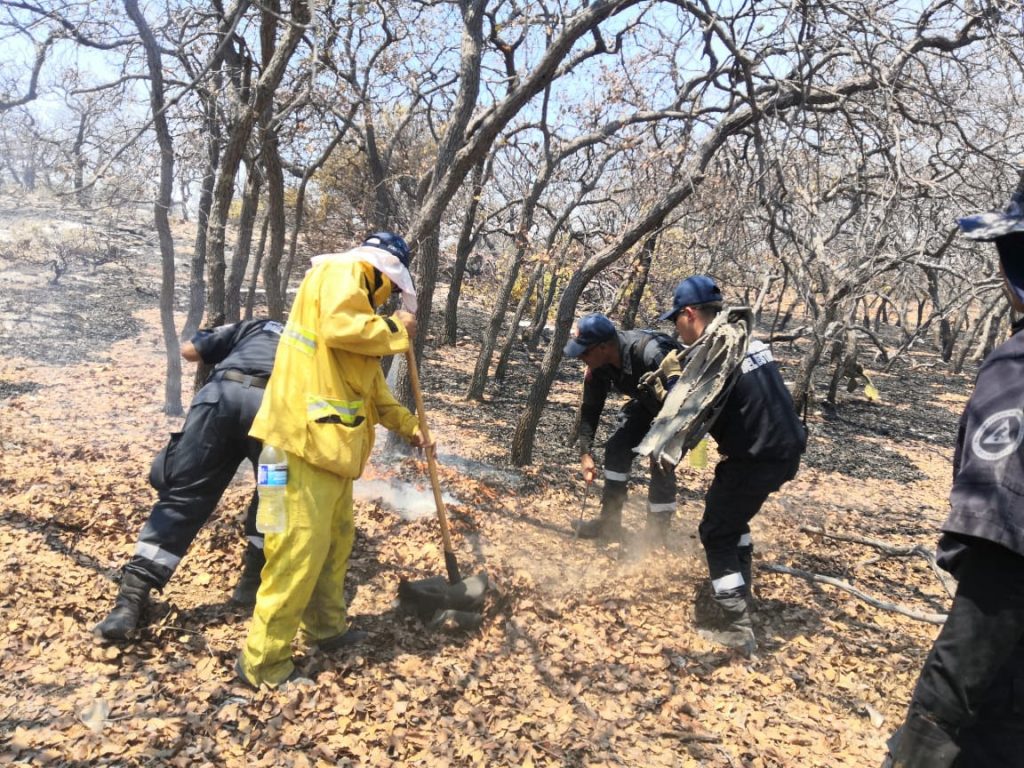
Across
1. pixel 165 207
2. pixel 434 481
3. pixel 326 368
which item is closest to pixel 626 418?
pixel 434 481

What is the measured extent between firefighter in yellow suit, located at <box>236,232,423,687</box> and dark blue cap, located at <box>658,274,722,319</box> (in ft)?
5.58

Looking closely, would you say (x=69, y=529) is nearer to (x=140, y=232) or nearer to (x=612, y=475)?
(x=612, y=475)

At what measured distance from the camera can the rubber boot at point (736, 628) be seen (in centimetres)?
360

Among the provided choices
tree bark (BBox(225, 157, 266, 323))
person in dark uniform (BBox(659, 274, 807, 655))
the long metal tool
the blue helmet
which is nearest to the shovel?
the long metal tool

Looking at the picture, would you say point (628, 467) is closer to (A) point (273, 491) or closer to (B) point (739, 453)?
(B) point (739, 453)

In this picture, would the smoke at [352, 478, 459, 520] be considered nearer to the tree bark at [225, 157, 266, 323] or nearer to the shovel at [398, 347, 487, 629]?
the shovel at [398, 347, 487, 629]

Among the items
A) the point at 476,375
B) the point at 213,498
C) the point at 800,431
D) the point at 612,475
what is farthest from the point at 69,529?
the point at 476,375

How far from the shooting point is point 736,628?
A: 3.65 meters

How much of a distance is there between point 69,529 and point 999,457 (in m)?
4.68

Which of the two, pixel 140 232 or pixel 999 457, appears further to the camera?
pixel 140 232

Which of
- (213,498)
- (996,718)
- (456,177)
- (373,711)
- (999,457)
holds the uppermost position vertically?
(456,177)

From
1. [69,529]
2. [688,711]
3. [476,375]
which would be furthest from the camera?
[476,375]

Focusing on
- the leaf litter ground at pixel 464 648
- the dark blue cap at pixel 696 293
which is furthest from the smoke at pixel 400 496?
the dark blue cap at pixel 696 293

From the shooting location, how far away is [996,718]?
190cm
